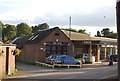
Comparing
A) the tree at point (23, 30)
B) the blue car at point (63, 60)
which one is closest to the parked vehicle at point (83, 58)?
the blue car at point (63, 60)

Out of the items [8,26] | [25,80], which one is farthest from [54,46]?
[8,26]

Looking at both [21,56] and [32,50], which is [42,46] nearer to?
[32,50]

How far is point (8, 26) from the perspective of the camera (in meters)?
73.6

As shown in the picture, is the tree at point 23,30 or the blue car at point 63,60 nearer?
the blue car at point 63,60

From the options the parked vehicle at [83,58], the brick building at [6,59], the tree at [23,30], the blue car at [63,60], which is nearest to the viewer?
the brick building at [6,59]

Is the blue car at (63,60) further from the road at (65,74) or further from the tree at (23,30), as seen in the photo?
the tree at (23,30)

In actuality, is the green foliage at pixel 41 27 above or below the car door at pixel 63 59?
above

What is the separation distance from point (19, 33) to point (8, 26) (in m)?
5.68

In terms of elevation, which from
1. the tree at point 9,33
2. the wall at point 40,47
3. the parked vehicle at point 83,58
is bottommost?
the parked vehicle at point 83,58

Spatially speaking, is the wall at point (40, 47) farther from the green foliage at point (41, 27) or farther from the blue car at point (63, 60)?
the green foliage at point (41, 27)

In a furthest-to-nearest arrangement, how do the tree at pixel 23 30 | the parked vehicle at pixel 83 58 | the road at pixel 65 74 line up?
the tree at pixel 23 30, the parked vehicle at pixel 83 58, the road at pixel 65 74

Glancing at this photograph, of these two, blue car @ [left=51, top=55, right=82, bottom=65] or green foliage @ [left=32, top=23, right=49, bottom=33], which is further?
green foliage @ [left=32, top=23, right=49, bottom=33]

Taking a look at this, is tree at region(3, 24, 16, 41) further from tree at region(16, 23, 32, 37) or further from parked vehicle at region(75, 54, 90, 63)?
parked vehicle at region(75, 54, 90, 63)

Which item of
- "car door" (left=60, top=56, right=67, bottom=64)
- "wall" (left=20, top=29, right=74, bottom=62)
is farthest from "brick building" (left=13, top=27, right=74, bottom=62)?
"car door" (left=60, top=56, right=67, bottom=64)
